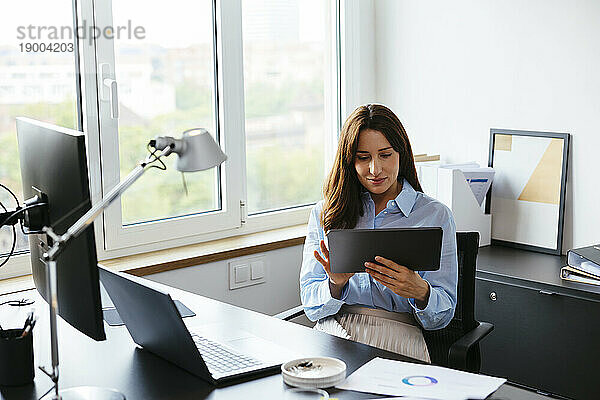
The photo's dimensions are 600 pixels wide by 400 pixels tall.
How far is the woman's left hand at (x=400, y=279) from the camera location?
1882mm

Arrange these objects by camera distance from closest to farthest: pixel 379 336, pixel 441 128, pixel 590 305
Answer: pixel 379 336 → pixel 590 305 → pixel 441 128

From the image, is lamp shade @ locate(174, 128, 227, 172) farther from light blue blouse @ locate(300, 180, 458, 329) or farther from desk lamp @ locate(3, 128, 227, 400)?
light blue blouse @ locate(300, 180, 458, 329)

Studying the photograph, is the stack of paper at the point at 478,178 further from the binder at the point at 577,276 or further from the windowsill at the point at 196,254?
the windowsill at the point at 196,254

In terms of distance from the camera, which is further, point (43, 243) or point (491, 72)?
point (491, 72)

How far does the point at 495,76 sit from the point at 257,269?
128 cm

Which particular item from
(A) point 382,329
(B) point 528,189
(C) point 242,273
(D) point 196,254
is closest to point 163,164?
(A) point 382,329

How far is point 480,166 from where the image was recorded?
125 inches

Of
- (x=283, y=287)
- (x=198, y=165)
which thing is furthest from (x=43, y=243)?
(x=283, y=287)

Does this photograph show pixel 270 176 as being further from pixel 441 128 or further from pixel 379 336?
pixel 379 336

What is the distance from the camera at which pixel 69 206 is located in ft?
4.39

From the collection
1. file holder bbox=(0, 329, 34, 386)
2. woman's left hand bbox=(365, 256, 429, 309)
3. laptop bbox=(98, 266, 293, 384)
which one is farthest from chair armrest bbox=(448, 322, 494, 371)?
file holder bbox=(0, 329, 34, 386)

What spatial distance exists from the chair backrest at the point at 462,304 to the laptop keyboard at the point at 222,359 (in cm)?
74

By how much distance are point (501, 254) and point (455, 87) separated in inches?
30.9

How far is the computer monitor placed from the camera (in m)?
1.29
